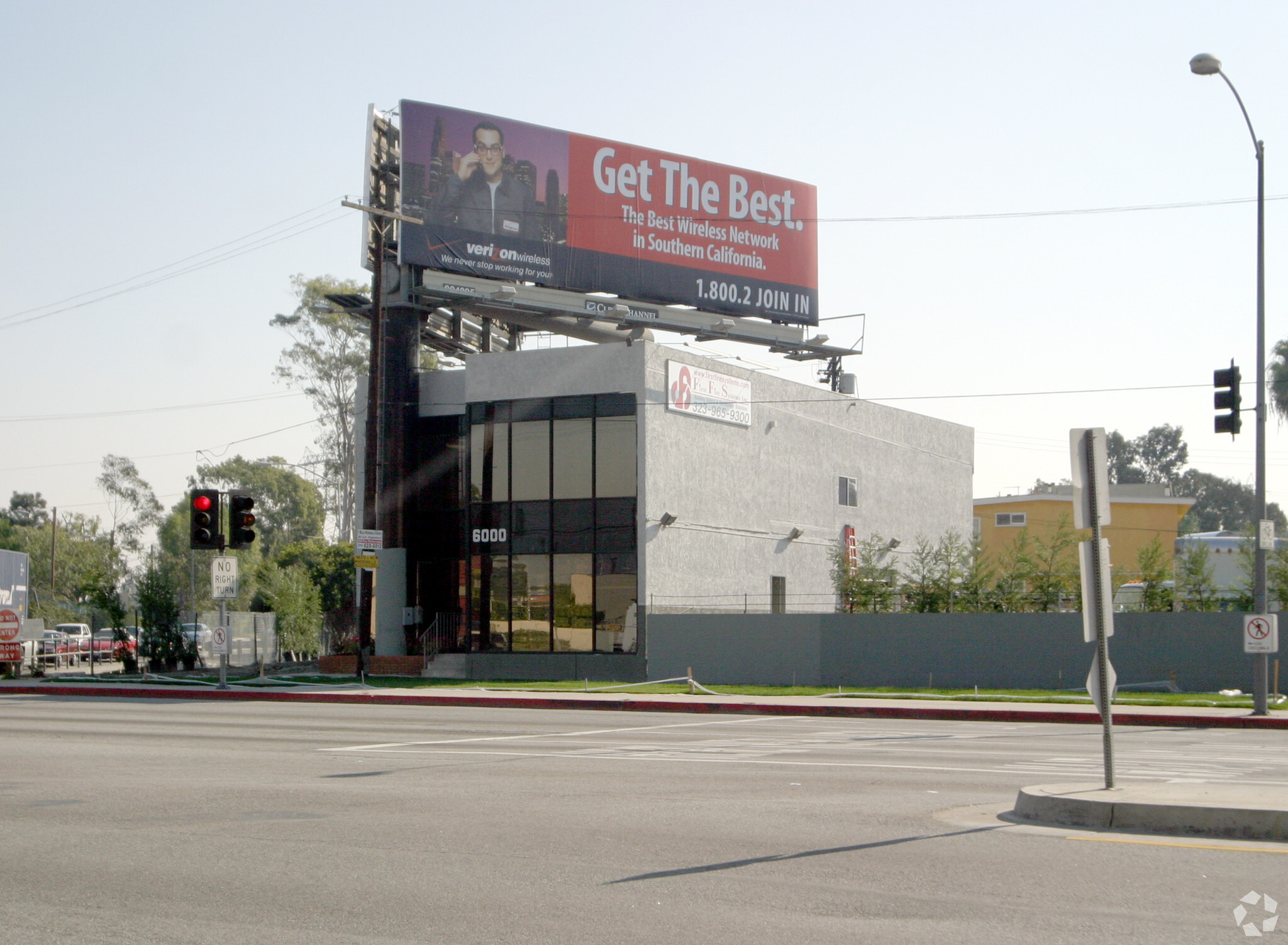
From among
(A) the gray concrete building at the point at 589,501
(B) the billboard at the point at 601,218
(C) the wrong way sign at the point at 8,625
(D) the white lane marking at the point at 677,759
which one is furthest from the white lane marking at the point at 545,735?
(C) the wrong way sign at the point at 8,625

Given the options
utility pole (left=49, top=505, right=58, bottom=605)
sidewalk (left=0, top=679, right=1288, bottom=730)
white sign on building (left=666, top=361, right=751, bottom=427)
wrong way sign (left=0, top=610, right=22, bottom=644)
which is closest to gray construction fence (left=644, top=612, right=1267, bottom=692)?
sidewalk (left=0, top=679, right=1288, bottom=730)

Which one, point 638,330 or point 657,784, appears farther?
point 638,330

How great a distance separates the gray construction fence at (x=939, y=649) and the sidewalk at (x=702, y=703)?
4.89 meters

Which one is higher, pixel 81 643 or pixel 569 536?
pixel 569 536

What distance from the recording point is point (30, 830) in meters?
9.95

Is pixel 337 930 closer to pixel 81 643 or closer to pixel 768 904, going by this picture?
pixel 768 904

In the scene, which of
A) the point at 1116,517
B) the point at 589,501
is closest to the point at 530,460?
the point at 589,501

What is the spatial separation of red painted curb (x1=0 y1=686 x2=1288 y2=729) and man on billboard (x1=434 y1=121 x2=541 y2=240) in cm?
1512

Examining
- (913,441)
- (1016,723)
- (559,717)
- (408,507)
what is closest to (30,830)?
(559,717)

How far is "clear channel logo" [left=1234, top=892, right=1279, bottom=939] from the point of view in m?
6.36

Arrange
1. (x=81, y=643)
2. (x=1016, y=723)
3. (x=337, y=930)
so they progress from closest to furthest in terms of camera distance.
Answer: (x=337, y=930), (x=1016, y=723), (x=81, y=643)

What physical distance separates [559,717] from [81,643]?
43.9m

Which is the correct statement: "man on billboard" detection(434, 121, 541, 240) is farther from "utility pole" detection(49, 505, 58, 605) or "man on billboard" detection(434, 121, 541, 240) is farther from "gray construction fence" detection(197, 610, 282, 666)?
"utility pole" detection(49, 505, 58, 605)

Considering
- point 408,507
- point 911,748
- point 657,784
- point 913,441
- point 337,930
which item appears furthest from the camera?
point 913,441
